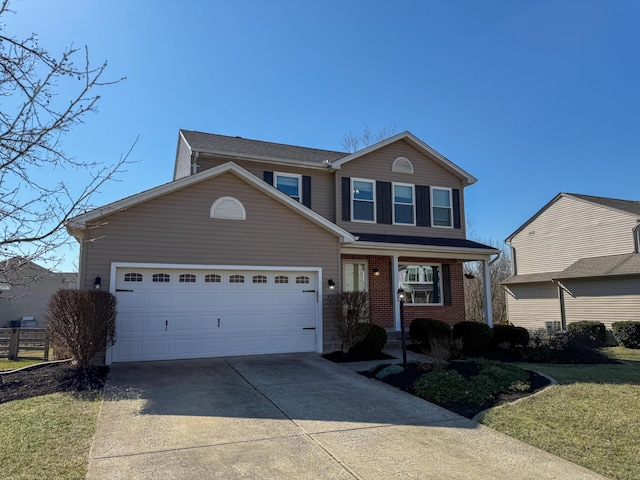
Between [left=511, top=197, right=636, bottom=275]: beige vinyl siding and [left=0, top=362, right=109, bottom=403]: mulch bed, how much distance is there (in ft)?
68.3

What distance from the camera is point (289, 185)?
47.7 ft


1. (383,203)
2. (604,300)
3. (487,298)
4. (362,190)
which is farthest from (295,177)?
(604,300)

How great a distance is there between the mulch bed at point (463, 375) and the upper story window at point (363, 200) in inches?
248

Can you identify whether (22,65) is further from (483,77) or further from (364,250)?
(483,77)

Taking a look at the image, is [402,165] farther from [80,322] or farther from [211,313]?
[80,322]

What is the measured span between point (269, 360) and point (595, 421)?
264 inches

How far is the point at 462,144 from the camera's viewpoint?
21.0 meters

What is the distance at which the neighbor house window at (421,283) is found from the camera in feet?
52.4

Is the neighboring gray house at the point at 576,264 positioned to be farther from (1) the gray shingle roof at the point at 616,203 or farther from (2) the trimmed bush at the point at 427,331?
(2) the trimmed bush at the point at 427,331

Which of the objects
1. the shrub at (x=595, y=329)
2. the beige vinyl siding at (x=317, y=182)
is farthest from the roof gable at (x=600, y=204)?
the beige vinyl siding at (x=317, y=182)

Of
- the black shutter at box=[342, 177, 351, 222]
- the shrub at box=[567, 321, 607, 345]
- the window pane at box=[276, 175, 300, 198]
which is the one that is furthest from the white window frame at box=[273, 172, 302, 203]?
the shrub at box=[567, 321, 607, 345]

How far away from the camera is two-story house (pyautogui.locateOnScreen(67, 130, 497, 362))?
397 inches

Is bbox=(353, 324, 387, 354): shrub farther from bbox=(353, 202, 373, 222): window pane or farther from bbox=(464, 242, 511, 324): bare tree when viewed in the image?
bbox=(464, 242, 511, 324): bare tree

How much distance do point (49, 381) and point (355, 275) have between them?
9.63 m
